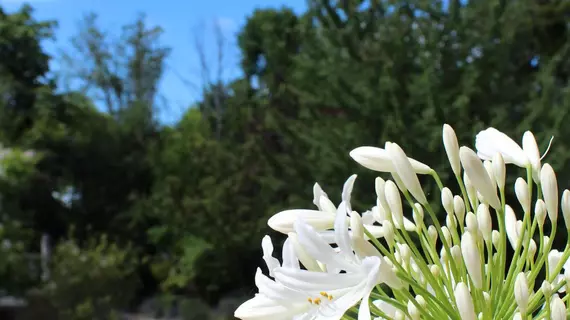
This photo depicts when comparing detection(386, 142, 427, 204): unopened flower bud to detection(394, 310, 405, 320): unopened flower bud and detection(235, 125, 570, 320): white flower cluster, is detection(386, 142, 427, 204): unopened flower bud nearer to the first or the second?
detection(235, 125, 570, 320): white flower cluster

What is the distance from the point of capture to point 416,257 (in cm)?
103

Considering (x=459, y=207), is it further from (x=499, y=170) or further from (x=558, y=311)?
(x=558, y=311)

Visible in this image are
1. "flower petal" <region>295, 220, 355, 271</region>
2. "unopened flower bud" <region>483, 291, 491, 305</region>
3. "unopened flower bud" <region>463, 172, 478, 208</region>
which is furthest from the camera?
"unopened flower bud" <region>463, 172, 478, 208</region>

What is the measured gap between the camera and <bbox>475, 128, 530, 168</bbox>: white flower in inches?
43.4

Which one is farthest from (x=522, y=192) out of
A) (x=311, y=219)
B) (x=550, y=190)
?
(x=311, y=219)

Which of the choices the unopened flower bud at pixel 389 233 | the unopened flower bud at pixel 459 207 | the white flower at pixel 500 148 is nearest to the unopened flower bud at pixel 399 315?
the unopened flower bud at pixel 389 233

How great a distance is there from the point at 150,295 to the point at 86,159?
366 centimetres

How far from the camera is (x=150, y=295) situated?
14.0 m

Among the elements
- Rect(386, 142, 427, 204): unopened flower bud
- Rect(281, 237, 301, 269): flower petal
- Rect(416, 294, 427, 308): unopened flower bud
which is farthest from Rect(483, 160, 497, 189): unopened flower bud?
Rect(281, 237, 301, 269): flower petal

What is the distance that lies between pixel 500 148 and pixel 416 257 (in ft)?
0.88

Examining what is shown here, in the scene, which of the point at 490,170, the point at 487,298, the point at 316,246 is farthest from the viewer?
the point at 490,170

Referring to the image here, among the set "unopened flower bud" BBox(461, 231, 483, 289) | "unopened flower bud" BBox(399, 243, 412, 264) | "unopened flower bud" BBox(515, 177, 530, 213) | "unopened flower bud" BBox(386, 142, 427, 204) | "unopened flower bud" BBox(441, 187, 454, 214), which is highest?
"unopened flower bud" BBox(386, 142, 427, 204)

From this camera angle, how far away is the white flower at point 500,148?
1.10m

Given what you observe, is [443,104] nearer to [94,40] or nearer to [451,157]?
[451,157]
